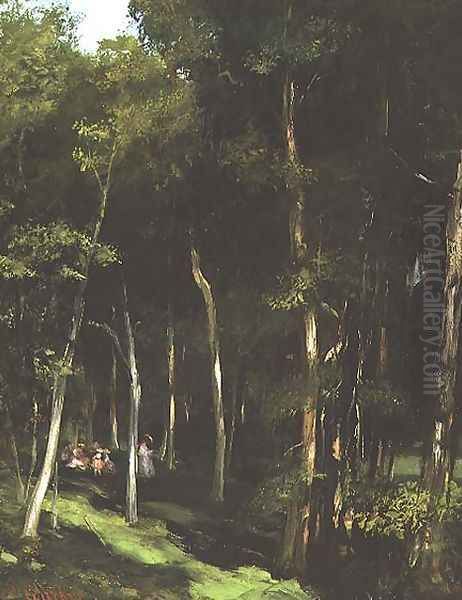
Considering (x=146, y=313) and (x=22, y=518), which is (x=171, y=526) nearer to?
(x=22, y=518)

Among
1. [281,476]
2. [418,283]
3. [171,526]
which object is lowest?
[171,526]

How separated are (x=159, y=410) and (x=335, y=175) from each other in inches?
629

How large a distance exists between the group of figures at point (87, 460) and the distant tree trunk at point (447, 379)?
39.6ft

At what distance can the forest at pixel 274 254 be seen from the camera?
57.2ft

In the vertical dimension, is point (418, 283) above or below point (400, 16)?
below

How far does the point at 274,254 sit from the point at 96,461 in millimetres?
9224

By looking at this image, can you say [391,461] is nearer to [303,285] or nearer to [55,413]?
[303,285]

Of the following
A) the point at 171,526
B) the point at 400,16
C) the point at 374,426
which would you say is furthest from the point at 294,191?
the point at 171,526

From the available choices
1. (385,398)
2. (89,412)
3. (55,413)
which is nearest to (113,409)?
(89,412)

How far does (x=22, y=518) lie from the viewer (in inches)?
781

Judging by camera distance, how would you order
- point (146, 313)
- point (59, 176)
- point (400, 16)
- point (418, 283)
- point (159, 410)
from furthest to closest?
point (159, 410) → point (146, 313) → point (59, 176) → point (418, 283) → point (400, 16)

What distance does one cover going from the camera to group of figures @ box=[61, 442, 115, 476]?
26.4 m

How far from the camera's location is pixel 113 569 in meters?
18.1

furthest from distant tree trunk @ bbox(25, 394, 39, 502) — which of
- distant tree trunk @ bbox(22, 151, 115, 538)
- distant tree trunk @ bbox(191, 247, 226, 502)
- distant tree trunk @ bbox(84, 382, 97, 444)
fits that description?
distant tree trunk @ bbox(84, 382, 97, 444)
